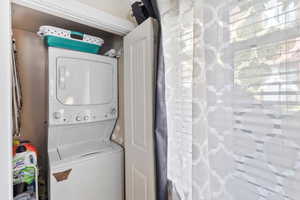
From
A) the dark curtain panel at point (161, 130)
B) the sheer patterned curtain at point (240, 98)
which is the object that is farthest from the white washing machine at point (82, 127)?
the sheer patterned curtain at point (240, 98)

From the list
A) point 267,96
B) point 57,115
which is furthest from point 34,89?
point 267,96

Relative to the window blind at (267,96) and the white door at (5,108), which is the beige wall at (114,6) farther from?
the window blind at (267,96)

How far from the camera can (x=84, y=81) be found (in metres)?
1.74

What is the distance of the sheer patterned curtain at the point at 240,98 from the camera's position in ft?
1.98

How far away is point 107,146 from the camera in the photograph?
1910mm

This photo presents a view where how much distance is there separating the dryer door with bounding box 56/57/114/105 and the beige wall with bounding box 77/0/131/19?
584 mm

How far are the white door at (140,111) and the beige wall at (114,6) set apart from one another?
348 mm

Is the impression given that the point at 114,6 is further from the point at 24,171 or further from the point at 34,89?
the point at 24,171

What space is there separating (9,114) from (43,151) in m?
1.66

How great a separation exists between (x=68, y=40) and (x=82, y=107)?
2.46 ft

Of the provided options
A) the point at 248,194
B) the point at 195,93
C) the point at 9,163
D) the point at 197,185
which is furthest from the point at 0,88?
the point at 248,194

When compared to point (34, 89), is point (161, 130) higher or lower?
lower

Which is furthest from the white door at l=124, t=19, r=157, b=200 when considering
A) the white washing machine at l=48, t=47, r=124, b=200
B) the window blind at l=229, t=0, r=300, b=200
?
the window blind at l=229, t=0, r=300, b=200

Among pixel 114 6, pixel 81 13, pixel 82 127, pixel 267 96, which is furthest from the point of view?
pixel 82 127
